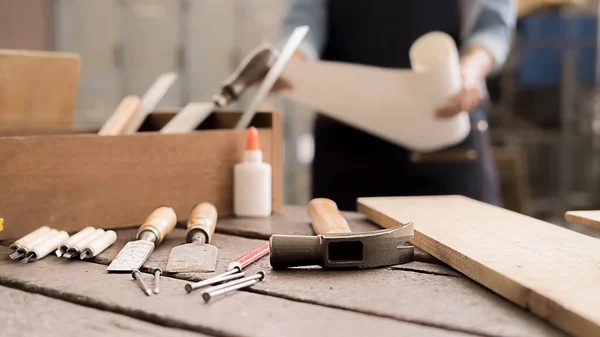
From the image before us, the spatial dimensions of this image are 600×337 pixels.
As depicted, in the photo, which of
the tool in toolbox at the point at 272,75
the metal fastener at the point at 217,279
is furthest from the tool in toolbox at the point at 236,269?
the tool in toolbox at the point at 272,75

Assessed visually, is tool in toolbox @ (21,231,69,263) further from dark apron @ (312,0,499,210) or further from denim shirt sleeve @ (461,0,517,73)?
denim shirt sleeve @ (461,0,517,73)

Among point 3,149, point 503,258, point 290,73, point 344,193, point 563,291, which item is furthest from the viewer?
point 344,193

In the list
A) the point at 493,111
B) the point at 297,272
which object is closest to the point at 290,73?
the point at 297,272

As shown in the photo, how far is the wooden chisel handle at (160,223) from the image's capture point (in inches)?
34.4

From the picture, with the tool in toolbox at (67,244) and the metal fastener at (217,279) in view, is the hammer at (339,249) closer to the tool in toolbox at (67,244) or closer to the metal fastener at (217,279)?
the metal fastener at (217,279)

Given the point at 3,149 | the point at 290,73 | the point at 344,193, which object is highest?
the point at 290,73

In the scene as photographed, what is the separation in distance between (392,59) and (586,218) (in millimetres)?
918

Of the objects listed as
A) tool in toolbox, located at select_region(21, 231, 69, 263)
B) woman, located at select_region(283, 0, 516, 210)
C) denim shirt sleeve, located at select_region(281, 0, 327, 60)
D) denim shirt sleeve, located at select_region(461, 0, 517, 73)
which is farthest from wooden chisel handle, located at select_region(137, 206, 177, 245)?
denim shirt sleeve, located at select_region(461, 0, 517, 73)

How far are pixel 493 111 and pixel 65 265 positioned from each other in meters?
3.36

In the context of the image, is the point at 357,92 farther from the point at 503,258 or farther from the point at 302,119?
the point at 302,119

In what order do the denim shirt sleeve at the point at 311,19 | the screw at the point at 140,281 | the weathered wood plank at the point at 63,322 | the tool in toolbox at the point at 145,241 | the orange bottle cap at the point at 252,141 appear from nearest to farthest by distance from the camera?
the weathered wood plank at the point at 63,322, the screw at the point at 140,281, the tool in toolbox at the point at 145,241, the orange bottle cap at the point at 252,141, the denim shirt sleeve at the point at 311,19

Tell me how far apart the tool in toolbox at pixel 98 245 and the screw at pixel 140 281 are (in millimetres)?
120

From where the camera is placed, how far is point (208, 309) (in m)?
0.59

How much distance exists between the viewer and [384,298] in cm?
63
